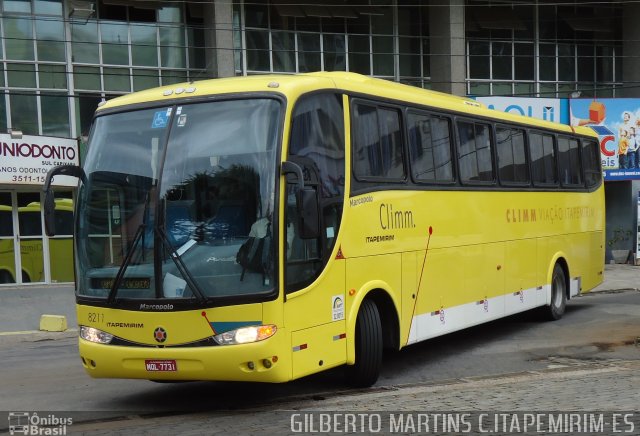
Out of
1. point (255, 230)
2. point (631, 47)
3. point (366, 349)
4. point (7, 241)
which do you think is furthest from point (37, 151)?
point (631, 47)

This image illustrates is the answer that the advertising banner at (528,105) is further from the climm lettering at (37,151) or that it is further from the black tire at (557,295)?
the climm lettering at (37,151)

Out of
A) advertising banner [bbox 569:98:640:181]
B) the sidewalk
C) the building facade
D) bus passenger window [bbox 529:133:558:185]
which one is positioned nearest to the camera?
bus passenger window [bbox 529:133:558:185]

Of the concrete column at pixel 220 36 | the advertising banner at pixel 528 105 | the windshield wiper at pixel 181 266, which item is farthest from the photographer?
the advertising banner at pixel 528 105

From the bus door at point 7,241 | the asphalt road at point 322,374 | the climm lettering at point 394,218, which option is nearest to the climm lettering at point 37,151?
the bus door at point 7,241

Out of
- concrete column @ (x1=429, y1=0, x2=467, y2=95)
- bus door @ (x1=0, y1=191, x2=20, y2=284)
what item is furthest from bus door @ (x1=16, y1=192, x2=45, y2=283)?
concrete column @ (x1=429, y1=0, x2=467, y2=95)

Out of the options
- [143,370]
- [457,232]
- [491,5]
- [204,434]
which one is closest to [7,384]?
[143,370]

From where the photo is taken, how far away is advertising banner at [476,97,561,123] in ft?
88.9

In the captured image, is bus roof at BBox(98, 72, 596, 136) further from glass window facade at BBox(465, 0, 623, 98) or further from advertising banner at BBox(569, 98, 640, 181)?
glass window facade at BBox(465, 0, 623, 98)

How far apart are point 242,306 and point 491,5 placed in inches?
991

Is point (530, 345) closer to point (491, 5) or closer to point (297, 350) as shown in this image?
point (297, 350)

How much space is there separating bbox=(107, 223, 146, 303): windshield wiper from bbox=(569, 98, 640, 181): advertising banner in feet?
79.1

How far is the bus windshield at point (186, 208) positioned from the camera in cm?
707

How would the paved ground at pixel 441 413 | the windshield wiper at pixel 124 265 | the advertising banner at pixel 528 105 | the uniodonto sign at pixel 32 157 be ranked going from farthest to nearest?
the advertising banner at pixel 528 105 < the uniodonto sign at pixel 32 157 < the windshield wiper at pixel 124 265 < the paved ground at pixel 441 413

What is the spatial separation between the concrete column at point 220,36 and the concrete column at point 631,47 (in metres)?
16.7
